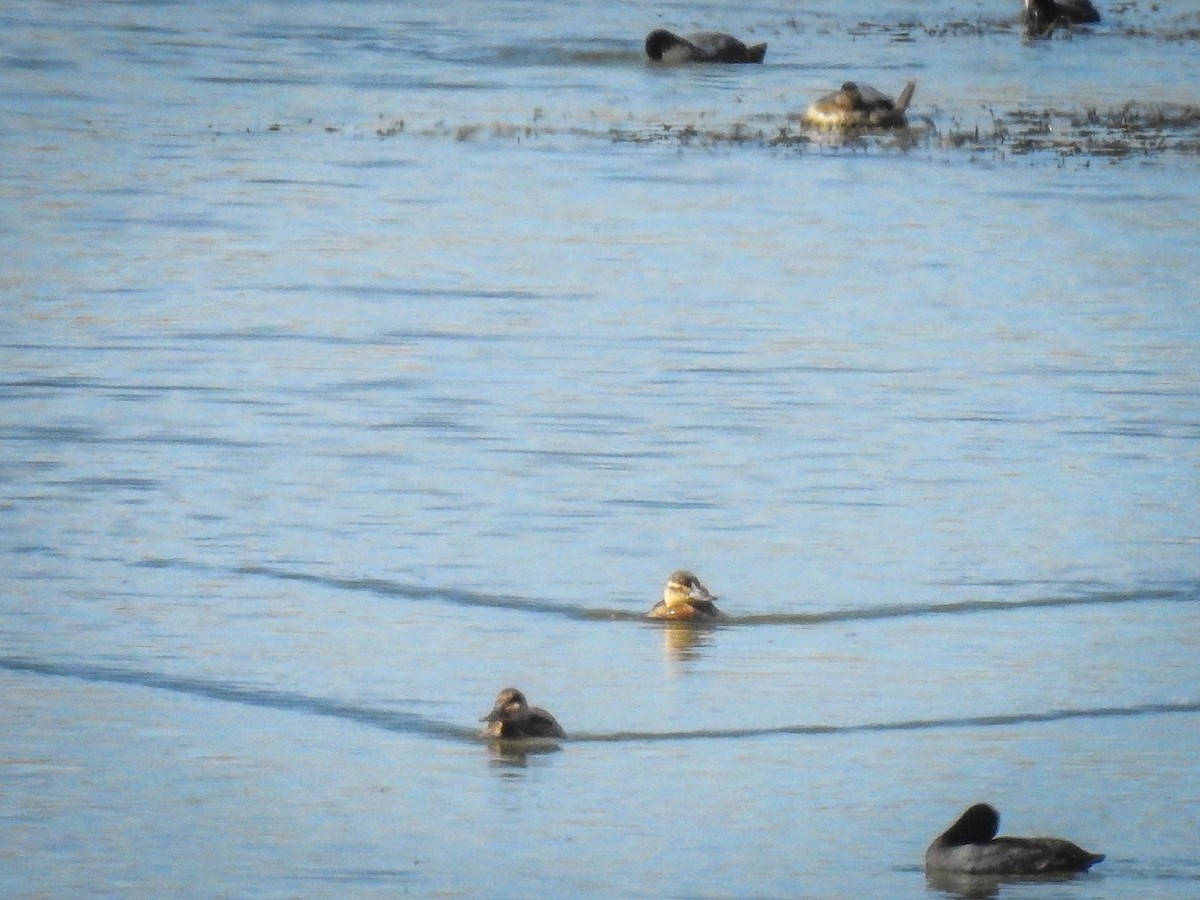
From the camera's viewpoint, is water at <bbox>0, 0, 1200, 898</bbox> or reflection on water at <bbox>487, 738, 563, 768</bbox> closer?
water at <bbox>0, 0, 1200, 898</bbox>

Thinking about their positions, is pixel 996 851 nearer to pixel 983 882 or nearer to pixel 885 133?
pixel 983 882

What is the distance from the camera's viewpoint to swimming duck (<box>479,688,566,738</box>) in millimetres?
8875

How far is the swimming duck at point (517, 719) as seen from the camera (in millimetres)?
8875

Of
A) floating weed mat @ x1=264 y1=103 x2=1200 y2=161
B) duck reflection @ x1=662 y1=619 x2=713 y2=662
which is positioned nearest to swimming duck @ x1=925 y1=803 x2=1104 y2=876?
duck reflection @ x1=662 y1=619 x2=713 y2=662

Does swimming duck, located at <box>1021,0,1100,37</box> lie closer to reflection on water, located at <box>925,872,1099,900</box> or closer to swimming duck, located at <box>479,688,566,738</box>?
swimming duck, located at <box>479,688,566,738</box>

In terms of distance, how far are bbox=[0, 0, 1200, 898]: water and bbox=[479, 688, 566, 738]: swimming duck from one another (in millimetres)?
103

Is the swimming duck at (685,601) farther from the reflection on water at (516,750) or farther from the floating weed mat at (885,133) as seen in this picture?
the floating weed mat at (885,133)

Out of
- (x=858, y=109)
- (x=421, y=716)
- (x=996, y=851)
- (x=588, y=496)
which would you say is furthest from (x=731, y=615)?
(x=858, y=109)

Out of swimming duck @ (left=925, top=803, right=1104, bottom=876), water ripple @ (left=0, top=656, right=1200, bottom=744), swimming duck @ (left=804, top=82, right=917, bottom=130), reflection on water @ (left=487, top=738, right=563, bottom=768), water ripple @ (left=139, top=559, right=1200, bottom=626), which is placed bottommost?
water ripple @ (left=139, top=559, right=1200, bottom=626)

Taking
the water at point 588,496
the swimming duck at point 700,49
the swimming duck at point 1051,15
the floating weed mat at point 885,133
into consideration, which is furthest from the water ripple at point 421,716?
Result: the swimming duck at point 1051,15

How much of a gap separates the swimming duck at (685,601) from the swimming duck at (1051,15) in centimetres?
2632

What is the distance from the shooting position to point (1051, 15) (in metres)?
36.2

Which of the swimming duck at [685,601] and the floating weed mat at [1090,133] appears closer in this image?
the swimming duck at [685,601]

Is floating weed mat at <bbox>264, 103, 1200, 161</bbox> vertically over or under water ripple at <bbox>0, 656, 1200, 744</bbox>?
over
